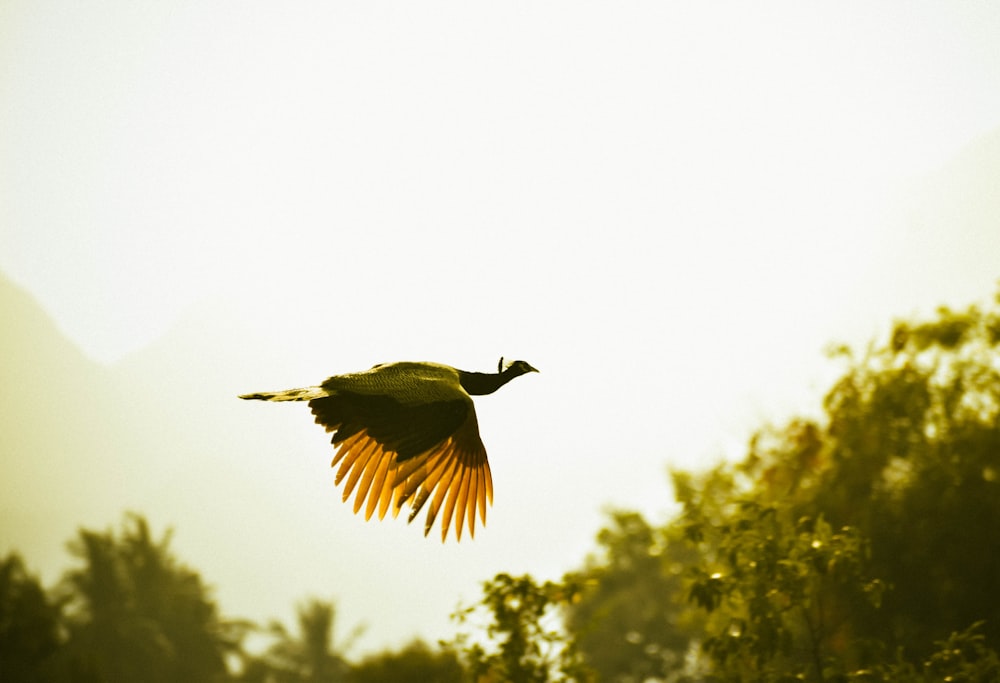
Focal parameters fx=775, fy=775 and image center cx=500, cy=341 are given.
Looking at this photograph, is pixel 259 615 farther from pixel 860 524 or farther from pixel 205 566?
pixel 860 524

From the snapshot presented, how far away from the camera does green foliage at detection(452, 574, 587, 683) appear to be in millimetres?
4461

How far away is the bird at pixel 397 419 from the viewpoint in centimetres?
246

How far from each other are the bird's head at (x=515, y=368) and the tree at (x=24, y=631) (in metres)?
21.9

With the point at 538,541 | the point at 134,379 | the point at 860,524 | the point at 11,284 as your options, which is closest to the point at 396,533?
the point at 538,541

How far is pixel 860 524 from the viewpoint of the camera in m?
8.16

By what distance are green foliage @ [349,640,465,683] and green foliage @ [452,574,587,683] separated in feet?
26.4

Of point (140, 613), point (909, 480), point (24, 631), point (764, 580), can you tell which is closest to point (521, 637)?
point (764, 580)

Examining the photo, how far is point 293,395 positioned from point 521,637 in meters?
2.83

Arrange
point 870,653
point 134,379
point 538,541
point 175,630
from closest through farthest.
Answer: point 870,653 < point 175,630 < point 538,541 < point 134,379

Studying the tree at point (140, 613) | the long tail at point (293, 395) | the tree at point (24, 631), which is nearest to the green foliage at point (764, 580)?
the long tail at point (293, 395)

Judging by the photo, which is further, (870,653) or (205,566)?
(205,566)

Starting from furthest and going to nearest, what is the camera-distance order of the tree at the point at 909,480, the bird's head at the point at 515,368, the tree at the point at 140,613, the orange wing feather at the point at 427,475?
the tree at the point at 140,613 < the tree at the point at 909,480 < the orange wing feather at the point at 427,475 < the bird's head at the point at 515,368

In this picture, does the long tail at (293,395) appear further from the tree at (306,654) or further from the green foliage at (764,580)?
the tree at (306,654)

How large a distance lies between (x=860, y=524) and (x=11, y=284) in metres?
155
